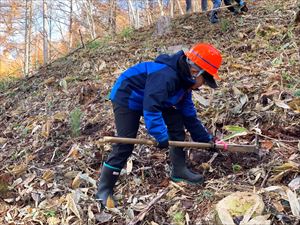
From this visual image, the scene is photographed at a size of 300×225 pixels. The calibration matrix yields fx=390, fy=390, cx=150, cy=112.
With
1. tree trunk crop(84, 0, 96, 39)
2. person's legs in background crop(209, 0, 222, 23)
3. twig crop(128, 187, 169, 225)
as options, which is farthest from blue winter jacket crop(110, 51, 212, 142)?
tree trunk crop(84, 0, 96, 39)

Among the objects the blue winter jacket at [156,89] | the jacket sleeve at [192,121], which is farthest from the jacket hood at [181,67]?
the jacket sleeve at [192,121]

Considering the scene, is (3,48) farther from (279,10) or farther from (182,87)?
(182,87)

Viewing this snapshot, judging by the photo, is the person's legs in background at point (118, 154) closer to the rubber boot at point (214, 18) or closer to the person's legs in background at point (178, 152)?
the person's legs in background at point (178, 152)

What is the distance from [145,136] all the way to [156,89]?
4.72ft

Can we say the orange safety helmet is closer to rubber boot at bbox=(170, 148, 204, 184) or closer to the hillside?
rubber boot at bbox=(170, 148, 204, 184)

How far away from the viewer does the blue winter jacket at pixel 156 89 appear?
10.2 feet

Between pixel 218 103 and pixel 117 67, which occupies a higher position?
→ pixel 117 67

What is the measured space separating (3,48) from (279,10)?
19.2 meters

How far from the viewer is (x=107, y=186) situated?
355 cm

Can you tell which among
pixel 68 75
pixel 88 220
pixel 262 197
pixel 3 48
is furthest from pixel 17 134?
pixel 3 48

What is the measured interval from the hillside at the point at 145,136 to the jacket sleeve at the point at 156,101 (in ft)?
2.17

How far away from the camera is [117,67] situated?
277 inches

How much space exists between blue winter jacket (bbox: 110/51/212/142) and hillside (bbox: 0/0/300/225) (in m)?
0.58

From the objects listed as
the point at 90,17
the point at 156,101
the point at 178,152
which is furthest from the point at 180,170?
the point at 90,17
